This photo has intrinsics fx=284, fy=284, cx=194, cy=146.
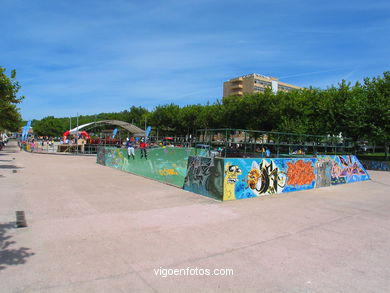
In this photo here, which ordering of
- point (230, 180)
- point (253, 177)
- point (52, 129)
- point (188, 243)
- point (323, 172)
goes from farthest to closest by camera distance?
point (52, 129) < point (323, 172) < point (253, 177) < point (230, 180) < point (188, 243)

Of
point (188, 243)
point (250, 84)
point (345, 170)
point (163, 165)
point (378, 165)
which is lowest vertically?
point (188, 243)

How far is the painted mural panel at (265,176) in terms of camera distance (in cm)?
973

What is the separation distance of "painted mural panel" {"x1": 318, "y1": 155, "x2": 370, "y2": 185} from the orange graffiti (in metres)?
1.21

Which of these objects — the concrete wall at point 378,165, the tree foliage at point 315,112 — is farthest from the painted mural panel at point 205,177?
→ the concrete wall at point 378,165

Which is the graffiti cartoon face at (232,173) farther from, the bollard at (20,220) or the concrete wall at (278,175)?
the bollard at (20,220)

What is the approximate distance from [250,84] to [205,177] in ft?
273

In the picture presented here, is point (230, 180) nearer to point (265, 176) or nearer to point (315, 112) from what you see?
point (265, 176)

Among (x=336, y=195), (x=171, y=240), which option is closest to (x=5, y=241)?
(x=171, y=240)

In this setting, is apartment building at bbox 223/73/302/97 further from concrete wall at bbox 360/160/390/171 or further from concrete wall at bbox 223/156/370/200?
concrete wall at bbox 223/156/370/200

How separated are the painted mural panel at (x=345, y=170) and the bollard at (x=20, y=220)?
12.2 m

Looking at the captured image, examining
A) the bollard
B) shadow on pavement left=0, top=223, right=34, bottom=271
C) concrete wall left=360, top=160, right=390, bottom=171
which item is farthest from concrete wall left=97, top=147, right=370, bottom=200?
concrete wall left=360, top=160, right=390, bottom=171

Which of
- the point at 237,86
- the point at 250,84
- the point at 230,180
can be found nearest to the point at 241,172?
the point at 230,180

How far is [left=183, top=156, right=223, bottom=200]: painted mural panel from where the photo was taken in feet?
31.6

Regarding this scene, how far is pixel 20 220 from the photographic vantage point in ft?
21.2
